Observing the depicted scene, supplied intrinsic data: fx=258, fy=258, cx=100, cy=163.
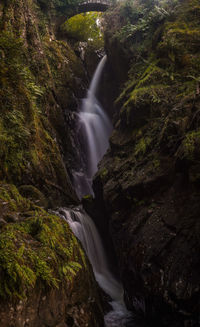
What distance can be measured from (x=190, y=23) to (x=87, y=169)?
8.06 m

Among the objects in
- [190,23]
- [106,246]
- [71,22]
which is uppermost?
[71,22]

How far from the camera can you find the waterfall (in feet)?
41.9

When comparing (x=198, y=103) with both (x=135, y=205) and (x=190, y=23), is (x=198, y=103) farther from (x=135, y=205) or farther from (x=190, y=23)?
(x=190, y=23)

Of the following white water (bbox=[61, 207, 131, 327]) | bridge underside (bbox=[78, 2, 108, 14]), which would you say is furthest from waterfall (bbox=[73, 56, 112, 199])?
bridge underside (bbox=[78, 2, 108, 14])

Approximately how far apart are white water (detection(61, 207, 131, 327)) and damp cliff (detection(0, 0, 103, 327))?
2.79 feet

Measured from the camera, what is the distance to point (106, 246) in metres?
8.98

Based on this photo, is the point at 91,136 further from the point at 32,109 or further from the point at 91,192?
the point at 32,109

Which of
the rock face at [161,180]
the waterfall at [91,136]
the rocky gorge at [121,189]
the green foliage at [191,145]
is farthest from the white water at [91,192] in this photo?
the green foliage at [191,145]

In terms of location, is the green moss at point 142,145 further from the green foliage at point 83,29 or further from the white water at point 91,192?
the green foliage at point 83,29

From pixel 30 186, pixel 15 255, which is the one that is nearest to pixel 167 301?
pixel 15 255

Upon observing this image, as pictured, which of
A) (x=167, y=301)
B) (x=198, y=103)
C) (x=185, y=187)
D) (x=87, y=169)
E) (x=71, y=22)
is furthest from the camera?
(x=71, y=22)

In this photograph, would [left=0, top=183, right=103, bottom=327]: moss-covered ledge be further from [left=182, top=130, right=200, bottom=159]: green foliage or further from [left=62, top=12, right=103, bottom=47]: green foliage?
[left=62, top=12, right=103, bottom=47]: green foliage

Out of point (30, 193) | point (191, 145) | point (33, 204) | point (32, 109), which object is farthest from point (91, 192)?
point (191, 145)

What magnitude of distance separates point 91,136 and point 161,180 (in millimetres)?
8748
